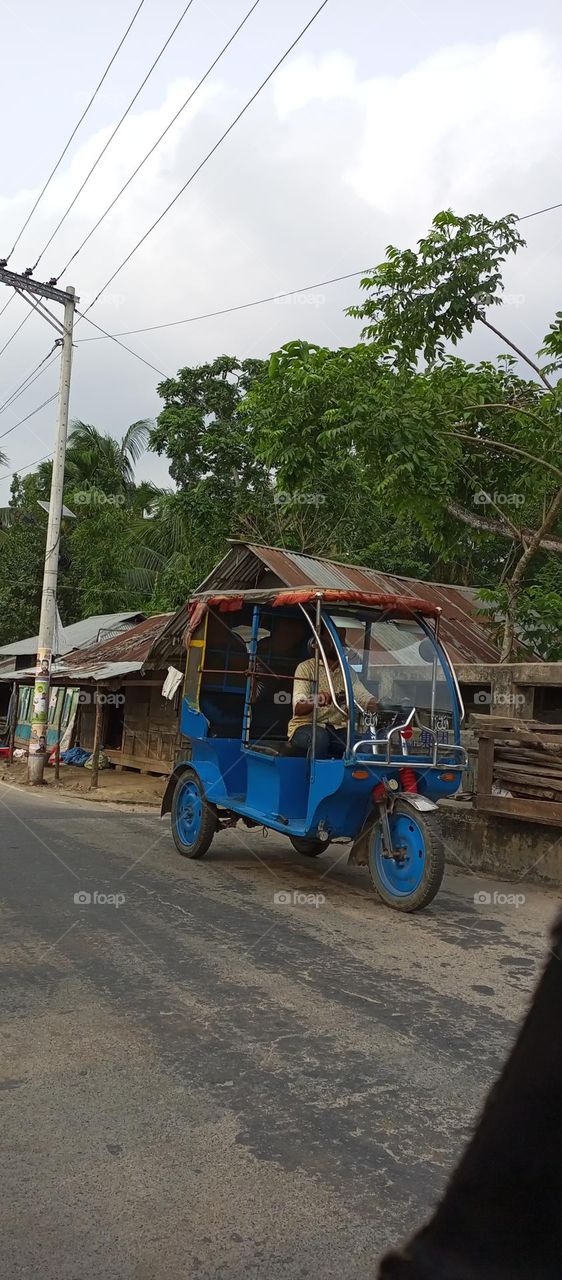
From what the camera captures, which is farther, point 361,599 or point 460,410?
point 460,410

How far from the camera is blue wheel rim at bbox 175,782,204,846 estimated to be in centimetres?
921

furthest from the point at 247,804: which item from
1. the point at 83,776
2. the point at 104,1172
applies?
the point at 83,776

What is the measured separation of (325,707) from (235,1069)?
13.6ft

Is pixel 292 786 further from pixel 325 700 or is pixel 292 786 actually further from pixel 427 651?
pixel 427 651

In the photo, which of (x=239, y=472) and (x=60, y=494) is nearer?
(x=60, y=494)

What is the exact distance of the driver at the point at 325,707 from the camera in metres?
7.82

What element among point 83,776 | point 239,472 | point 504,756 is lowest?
point 83,776

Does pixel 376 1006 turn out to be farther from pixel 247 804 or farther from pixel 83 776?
pixel 83 776

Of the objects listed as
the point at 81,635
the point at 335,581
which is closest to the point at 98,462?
the point at 81,635

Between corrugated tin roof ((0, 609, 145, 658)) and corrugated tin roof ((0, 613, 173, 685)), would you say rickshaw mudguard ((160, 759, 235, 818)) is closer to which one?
corrugated tin roof ((0, 613, 173, 685))

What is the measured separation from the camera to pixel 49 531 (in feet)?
59.4

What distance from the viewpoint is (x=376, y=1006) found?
4.86m

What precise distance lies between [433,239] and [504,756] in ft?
20.9

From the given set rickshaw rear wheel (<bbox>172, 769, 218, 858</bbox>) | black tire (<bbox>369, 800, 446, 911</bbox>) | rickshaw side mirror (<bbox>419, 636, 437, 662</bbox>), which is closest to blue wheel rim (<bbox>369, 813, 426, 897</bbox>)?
black tire (<bbox>369, 800, 446, 911</bbox>)
